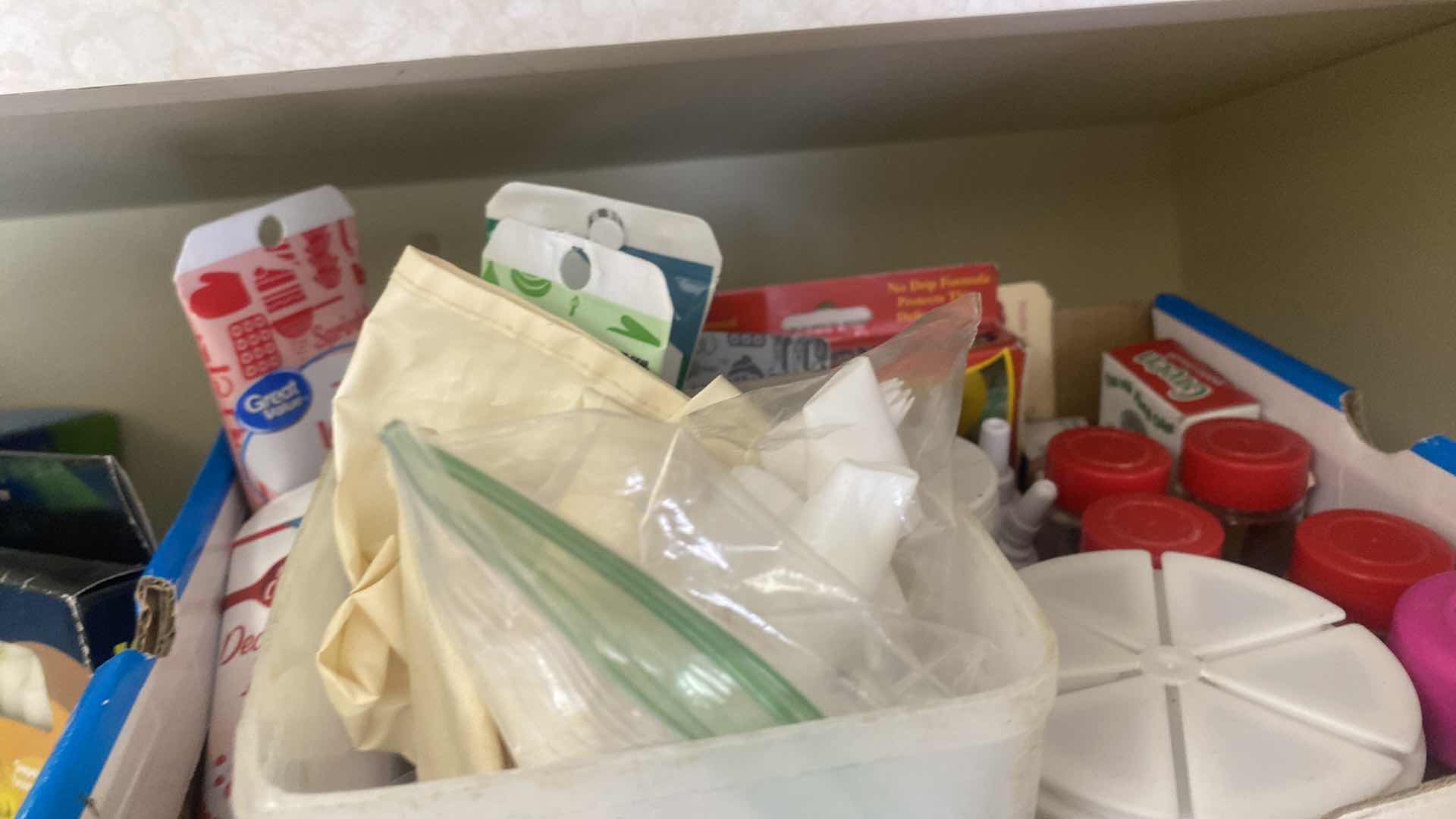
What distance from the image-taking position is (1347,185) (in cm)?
62

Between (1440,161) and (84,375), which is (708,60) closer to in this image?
(1440,161)

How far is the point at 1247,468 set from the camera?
544 mm

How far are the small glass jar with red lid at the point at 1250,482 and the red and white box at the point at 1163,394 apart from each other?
22mm

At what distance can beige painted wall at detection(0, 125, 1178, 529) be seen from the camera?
720 mm

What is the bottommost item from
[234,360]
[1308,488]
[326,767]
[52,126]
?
[1308,488]

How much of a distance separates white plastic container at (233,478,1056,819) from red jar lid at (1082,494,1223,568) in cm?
26

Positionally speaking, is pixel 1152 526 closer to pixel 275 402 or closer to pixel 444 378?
pixel 444 378

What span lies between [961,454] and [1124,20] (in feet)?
0.86

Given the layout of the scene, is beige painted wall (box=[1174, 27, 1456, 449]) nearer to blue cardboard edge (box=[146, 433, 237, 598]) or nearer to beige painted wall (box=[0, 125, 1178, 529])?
beige painted wall (box=[0, 125, 1178, 529])

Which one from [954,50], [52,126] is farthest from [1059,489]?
[52,126]

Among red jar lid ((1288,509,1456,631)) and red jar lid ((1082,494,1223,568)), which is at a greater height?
red jar lid ((1082,494,1223,568))

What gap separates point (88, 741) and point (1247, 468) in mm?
614

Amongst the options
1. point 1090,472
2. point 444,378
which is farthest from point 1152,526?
point 444,378

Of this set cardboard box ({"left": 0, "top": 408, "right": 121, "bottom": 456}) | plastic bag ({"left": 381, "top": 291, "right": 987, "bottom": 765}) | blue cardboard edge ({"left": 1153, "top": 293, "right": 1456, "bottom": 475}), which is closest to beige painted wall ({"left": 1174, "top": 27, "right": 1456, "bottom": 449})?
blue cardboard edge ({"left": 1153, "top": 293, "right": 1456, "bottom": 475})
